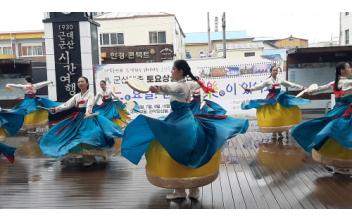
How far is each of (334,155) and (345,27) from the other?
585 inches

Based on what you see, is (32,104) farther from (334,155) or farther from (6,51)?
(6,51)

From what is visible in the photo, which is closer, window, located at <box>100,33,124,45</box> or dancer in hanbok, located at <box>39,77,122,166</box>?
dancer in hanbok, located at <box>39,77,122,166</box>

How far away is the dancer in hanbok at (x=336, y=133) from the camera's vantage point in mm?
3936

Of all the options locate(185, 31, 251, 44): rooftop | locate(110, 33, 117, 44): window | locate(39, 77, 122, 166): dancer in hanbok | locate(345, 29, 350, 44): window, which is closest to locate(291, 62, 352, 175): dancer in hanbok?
locate(39, 77, 122, 166): dancer in hanbok

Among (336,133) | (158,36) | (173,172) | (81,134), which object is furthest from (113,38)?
(173,172)

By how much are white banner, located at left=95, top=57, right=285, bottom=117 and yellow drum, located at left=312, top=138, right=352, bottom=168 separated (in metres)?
6.15

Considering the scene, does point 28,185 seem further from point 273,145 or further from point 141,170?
point 273,145

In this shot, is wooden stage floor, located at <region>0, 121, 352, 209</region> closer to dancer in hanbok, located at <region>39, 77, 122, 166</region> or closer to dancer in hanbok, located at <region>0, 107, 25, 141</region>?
dancer in hanbok, located at <region>39, 77, 122, 166</region>

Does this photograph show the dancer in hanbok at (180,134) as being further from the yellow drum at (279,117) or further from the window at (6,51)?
the window at (6,51)

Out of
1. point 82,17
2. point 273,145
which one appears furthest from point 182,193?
point 82,17

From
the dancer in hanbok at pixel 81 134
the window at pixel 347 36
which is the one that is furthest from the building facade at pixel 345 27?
the dancer in hanbok at pixel 81 134

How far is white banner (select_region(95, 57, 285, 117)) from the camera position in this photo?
10344mm

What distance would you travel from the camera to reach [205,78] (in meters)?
10.6

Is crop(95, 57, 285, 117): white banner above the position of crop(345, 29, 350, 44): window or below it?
below
